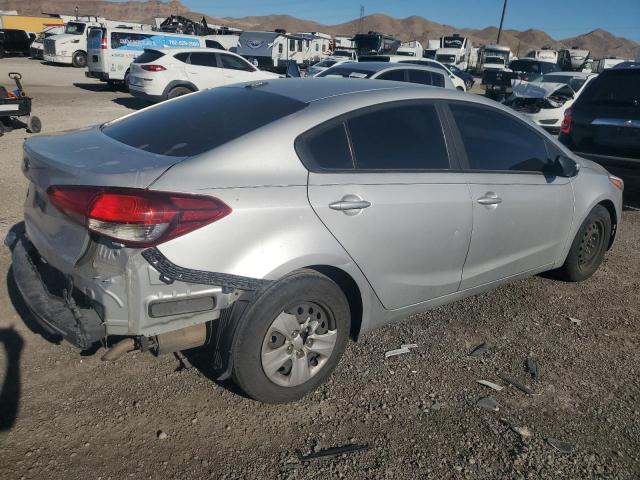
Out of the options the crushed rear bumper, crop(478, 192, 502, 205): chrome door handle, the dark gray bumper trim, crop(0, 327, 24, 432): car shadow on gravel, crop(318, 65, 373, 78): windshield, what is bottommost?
crop(0, 327, 24, 432): car shadow on gravel

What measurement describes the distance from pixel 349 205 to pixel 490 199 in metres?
1.17

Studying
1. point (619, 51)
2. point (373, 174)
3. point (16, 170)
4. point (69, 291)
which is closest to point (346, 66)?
point (16, 170)

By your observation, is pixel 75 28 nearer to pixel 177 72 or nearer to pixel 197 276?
pixel 177 72

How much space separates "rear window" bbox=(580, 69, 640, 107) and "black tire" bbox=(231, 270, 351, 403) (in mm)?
5680

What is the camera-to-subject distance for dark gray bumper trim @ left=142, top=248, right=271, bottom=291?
2391 mm

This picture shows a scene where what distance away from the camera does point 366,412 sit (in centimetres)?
299

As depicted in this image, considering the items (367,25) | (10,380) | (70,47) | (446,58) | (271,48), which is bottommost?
(10,380)

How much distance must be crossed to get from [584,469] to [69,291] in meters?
2.59

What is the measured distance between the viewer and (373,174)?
307 centimetres

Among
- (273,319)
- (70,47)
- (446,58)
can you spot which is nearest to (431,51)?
(446,58)

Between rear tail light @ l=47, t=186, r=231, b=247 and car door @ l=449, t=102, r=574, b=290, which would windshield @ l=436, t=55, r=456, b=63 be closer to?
car door @ l=449, t=102, r=574, b=290

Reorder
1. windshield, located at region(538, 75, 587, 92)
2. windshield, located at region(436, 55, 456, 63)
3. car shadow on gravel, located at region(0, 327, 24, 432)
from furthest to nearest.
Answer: windshield, located at region(436, 55, 456, 63) < windshield, located at region(538, 75, 587, 92) < car shadow on gravel, located at region(0, 327, 24, 432)

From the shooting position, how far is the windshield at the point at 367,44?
32.1m

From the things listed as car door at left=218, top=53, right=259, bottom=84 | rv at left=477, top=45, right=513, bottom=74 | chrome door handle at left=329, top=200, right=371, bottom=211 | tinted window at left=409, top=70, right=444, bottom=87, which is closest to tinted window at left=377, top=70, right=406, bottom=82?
tinted window at left=409, top=70, right=444, bottom=87
